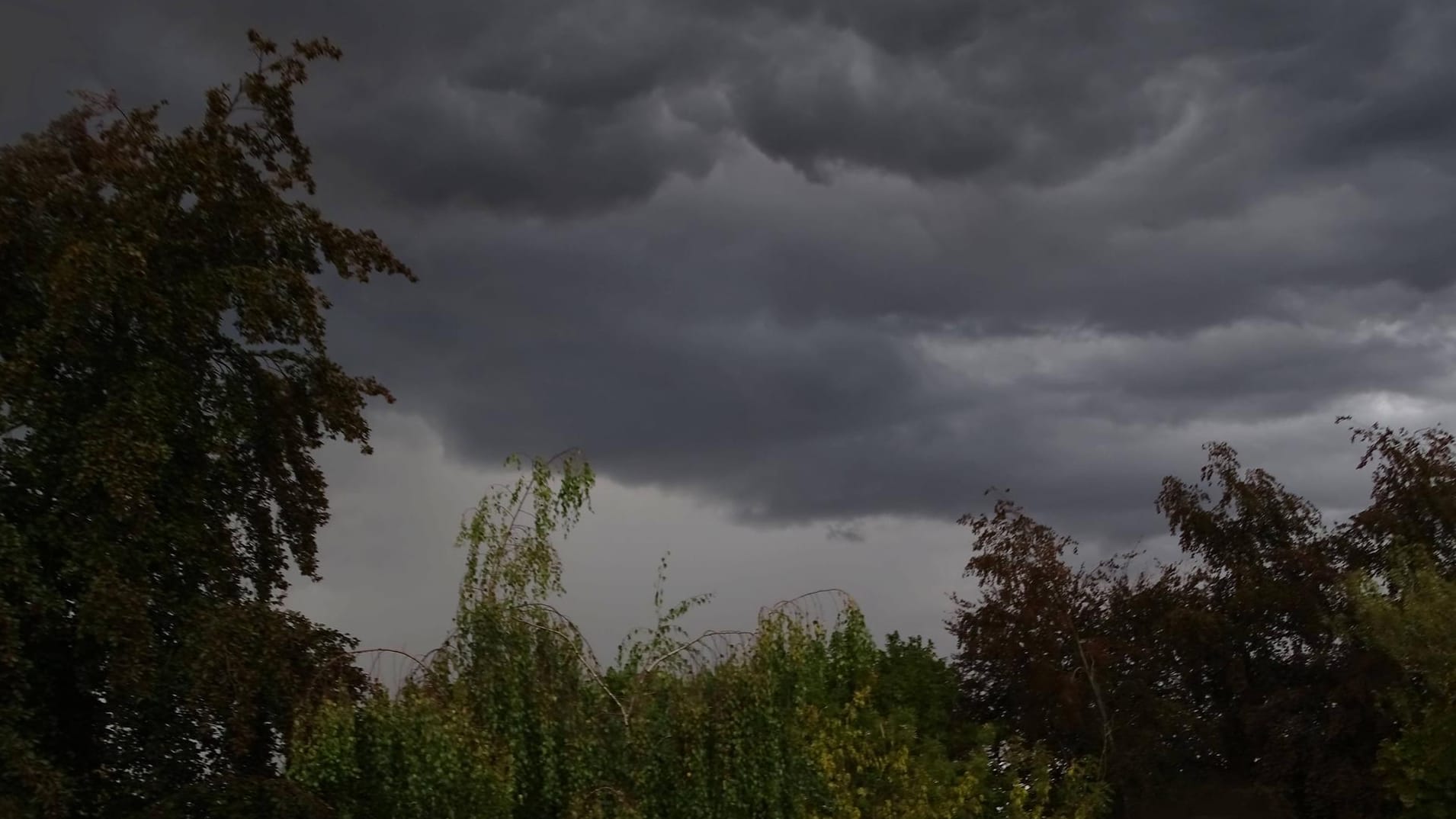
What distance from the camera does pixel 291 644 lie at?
2095 centimetres

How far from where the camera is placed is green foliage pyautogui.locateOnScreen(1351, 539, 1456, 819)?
2917 cm

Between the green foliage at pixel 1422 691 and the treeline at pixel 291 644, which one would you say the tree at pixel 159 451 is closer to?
the treeline at pixel 291 644

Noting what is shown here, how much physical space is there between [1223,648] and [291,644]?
2263 cm

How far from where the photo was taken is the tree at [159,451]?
19.7 metres

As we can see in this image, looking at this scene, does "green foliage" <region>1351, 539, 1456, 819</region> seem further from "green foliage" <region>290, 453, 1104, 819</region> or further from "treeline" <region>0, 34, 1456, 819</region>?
"green foliage" <region>290, 453, 1104, 819</region>

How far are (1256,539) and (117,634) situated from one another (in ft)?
88.7

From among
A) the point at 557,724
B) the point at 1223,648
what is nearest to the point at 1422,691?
the point at 1223,648

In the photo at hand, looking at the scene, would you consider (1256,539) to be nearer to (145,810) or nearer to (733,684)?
(733,684)

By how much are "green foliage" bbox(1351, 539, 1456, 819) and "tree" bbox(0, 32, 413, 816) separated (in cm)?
2051

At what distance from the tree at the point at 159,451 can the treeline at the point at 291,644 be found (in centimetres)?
5

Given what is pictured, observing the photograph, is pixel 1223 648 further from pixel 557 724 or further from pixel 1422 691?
pixel 557 724

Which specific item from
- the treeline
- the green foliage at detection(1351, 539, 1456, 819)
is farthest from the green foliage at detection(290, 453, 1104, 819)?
the green foliage at detection(1351, 539, 1456, 819)

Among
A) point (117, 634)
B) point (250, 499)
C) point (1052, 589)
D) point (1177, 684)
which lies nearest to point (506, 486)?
point (117, 634)

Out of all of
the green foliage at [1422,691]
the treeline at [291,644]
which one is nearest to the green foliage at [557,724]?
the treeline at [291,644]
